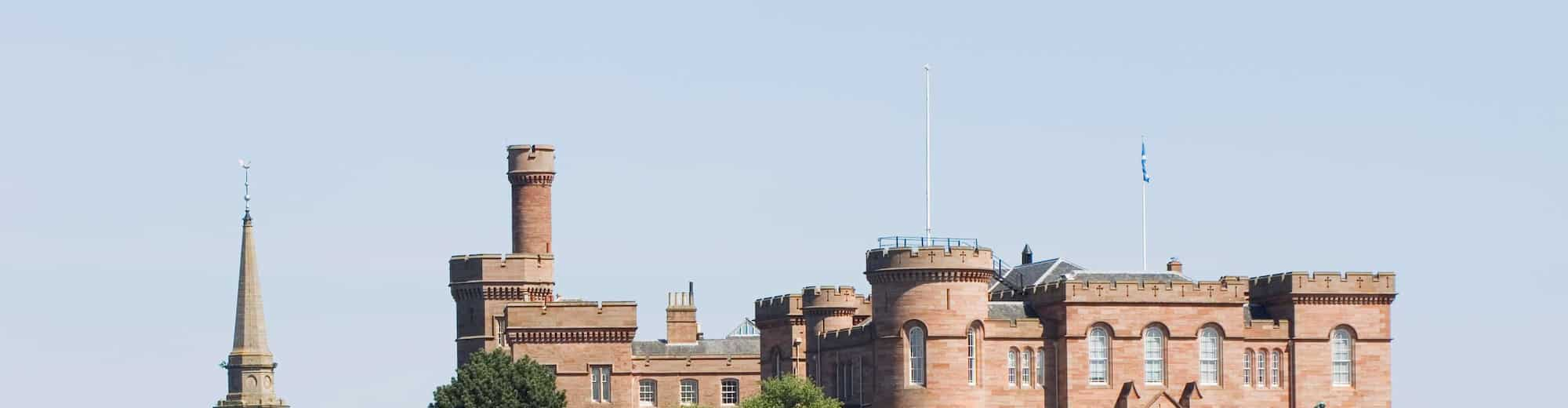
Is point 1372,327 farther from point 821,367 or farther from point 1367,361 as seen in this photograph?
point 821,367

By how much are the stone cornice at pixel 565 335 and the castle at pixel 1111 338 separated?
10.2 metres

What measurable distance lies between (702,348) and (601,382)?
1463 cm

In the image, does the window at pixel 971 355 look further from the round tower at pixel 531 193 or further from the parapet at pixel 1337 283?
the round tower at pixel 531 193

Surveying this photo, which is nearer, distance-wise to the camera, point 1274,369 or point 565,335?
point 1274,369

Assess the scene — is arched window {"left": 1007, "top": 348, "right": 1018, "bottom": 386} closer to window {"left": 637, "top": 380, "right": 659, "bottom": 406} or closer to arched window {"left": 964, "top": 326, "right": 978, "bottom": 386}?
arched window {"left": 964, "top": 326, "right": 978, "bottom": 386}

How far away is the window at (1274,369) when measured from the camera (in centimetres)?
12962

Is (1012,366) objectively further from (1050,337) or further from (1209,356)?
(1209,356)

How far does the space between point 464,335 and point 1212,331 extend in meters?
39.1

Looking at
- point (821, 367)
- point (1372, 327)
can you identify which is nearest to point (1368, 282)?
point (1372, 327)

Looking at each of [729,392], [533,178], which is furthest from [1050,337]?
[533,178]

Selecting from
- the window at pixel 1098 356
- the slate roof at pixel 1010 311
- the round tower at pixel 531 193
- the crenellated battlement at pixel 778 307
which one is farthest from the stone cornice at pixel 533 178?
the window at pixel 1098 356

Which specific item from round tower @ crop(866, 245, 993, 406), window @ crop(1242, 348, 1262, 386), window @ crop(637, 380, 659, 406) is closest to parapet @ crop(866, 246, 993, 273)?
round tower @ crop(866, 245, 993, 406)

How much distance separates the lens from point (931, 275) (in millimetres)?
124312

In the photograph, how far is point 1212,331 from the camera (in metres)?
128
